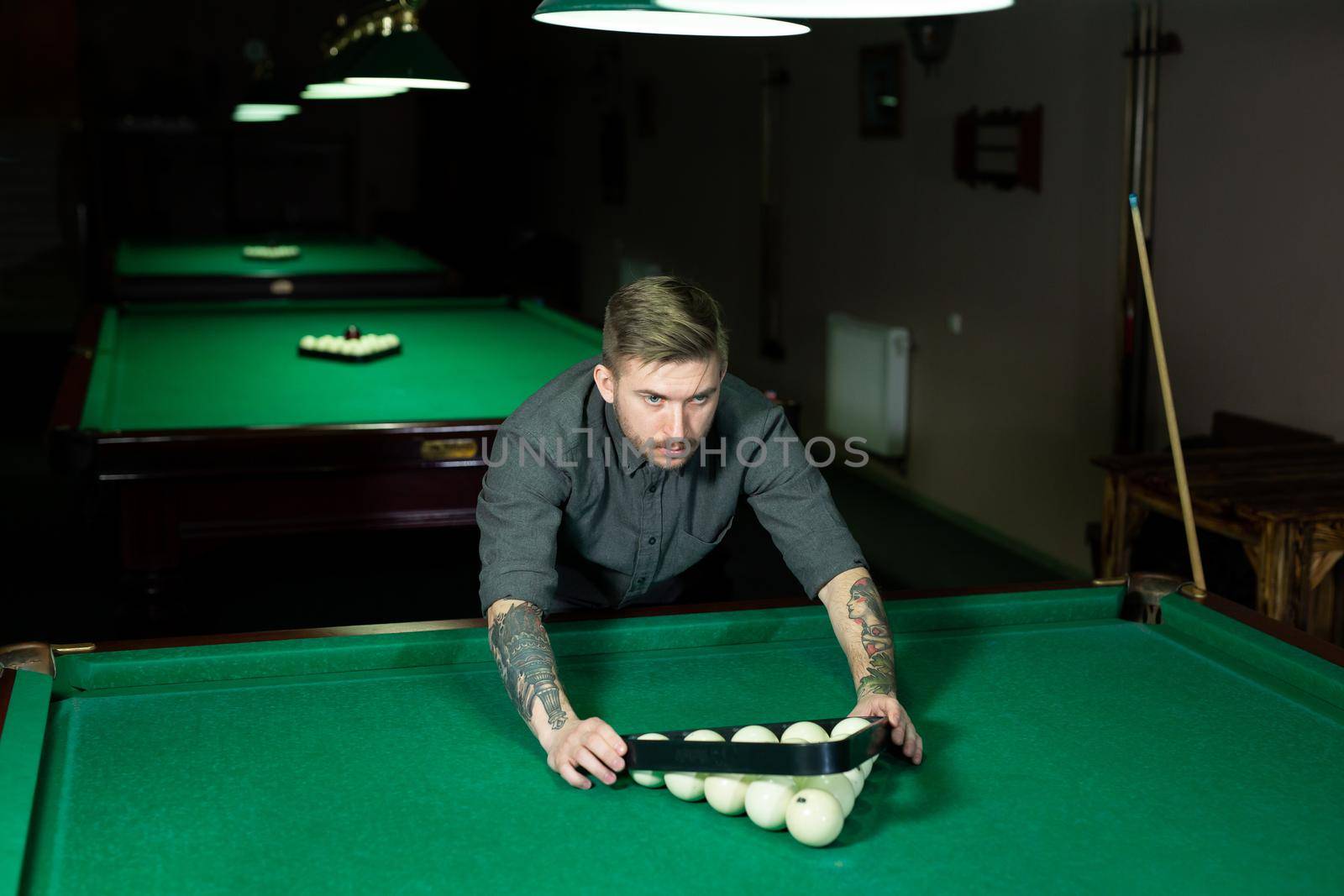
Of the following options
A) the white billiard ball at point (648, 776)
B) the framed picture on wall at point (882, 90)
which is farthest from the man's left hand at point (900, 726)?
the framed picture on wall at point (882, 90)

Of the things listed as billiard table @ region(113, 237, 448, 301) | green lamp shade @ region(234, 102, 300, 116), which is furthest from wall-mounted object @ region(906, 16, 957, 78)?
green lamp shade @ region(234, 102, 300, 116)

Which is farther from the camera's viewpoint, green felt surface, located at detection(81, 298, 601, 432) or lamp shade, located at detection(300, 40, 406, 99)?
lamp shade, located at detection(300, 40, 406, 99)

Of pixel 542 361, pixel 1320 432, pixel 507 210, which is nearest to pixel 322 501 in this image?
pixel 542 361

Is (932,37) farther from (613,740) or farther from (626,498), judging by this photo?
(613,740)

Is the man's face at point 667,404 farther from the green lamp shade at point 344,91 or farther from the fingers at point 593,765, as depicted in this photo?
the green lamp shade at point 344,91

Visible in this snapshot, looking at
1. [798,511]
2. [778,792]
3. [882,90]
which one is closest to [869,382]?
[882,90]

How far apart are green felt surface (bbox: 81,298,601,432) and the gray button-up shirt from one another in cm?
109

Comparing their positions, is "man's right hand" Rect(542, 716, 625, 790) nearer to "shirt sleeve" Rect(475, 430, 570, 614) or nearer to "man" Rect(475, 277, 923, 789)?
"man" Rect(475, 277, 923, 789)

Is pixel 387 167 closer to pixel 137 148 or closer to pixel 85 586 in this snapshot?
pixel 137 148

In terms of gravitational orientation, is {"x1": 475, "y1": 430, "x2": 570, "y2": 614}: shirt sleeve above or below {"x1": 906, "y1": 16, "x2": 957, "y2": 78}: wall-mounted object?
below

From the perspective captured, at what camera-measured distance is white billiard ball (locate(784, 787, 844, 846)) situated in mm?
1282

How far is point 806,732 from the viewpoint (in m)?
1.48

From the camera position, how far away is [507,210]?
36.0 ft

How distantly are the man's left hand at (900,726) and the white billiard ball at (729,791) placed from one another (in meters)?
0.20
